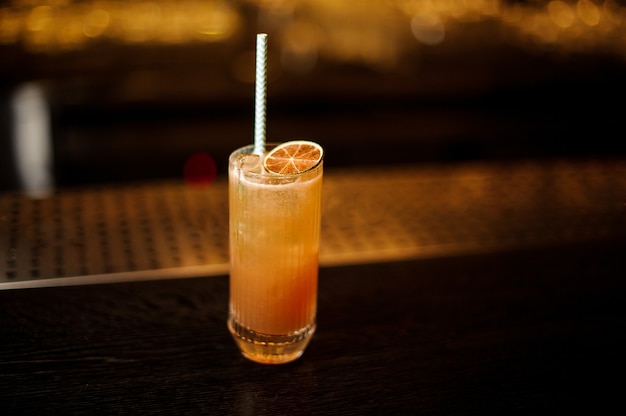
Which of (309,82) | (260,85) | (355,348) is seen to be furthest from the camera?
(309,82)

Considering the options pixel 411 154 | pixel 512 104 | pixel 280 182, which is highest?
pixel 280 182

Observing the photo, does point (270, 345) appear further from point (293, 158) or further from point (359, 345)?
point (293, 158)

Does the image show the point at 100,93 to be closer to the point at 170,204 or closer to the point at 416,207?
the point at 170,204

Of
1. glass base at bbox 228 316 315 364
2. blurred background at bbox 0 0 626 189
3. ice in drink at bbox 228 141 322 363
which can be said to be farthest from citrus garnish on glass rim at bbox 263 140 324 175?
blurred background at bbox 0 0 626 189

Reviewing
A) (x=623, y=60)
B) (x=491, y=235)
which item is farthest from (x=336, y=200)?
(x=623, y=60)

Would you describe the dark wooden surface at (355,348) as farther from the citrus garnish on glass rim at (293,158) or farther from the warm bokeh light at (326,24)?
the warm bokeh light at (326,24)

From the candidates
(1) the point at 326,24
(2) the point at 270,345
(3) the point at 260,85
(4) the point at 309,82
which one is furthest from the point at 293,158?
(1) the point at 326,24
